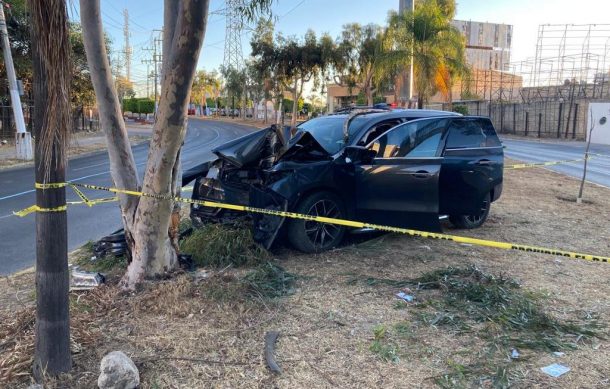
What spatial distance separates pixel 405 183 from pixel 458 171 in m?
1.25

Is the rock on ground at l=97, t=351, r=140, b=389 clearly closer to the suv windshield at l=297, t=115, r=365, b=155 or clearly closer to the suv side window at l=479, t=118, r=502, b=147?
the suv windshield at l=297, t=115, r=365, b=155

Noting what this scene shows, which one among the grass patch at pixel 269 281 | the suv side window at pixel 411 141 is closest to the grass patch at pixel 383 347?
the grass patch at pixel 269 281

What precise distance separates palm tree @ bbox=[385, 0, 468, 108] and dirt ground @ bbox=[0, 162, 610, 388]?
20.0m

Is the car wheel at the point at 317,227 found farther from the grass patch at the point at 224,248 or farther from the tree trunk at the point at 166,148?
the tree trunk at the point at 166,148

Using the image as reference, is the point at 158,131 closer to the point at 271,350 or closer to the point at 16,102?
the point at 271,350

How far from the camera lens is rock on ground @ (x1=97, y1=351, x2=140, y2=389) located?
323 cm

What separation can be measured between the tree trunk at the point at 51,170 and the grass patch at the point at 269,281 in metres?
1.72

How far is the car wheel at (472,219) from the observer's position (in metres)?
7.68

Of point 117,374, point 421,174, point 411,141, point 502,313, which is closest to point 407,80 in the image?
point 411,141

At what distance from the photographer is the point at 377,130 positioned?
22.7 ft

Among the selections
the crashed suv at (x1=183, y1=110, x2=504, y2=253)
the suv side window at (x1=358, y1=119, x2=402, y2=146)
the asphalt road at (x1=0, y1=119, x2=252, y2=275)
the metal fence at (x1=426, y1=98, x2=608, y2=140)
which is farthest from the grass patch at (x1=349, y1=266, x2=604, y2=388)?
the metal fence at (x1=426, y1=98, x2=608, y2=140)

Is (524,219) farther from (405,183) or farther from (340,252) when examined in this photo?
(340,252)

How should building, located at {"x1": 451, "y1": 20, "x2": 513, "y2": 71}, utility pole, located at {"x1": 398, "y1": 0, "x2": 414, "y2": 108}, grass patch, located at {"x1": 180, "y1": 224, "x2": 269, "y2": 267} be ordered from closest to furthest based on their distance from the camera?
grass patch, located at {"x1": 180, "y1": 224, "x2": 269, "y2": 267}
utility pole, located at {"x1": 398, "y1": 0, "x2": 414, "y2": 108}
building, located at {"x1": 451, "y1": 20, "x2": 513, "y2": 71}

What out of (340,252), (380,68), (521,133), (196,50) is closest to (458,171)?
(340,252)
